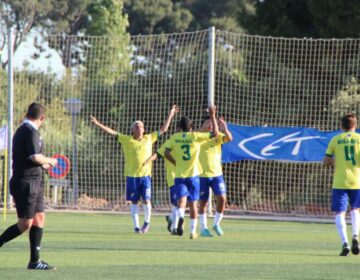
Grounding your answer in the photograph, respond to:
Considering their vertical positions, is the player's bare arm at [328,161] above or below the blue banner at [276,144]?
above

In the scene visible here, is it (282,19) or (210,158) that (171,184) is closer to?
(210,158)

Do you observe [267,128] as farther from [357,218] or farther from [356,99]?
[357,218]

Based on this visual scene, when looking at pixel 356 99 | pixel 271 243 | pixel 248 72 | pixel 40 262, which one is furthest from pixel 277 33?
pixel 40 262

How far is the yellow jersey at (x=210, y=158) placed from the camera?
19.6 metres

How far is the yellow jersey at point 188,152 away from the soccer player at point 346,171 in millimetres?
3664

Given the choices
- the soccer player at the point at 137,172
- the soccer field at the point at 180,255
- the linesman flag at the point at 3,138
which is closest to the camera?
the soccer field at the point at 180,255

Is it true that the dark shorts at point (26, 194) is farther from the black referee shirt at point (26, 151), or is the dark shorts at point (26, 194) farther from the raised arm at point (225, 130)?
the raised arm at point (225, 130)

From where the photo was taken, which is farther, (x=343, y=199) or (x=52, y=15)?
(x=52, y=15)

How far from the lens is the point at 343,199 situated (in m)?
15.8

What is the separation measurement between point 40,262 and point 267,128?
48.1 ft

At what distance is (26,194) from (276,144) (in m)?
14.7

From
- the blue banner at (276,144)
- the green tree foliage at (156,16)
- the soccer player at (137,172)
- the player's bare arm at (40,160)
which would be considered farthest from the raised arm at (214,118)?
the green tree foliage at (156,16)

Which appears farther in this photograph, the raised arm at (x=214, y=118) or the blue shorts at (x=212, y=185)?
the blue shorts at (x=212, y=185)

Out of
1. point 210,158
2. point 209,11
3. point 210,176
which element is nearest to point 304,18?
point 210,158
